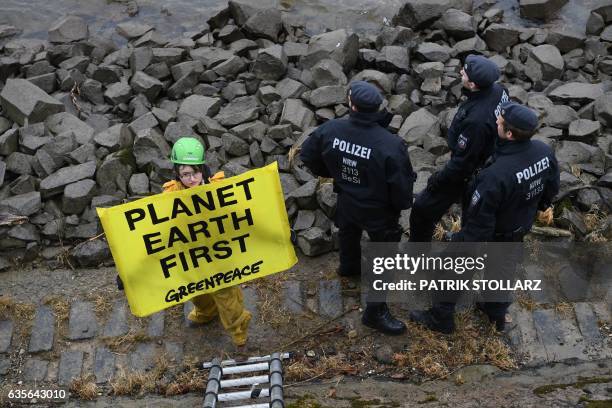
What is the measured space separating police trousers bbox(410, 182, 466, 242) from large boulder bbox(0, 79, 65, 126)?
536 centimetres

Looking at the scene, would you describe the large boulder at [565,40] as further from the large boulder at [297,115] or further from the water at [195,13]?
the large boulder at [297,115]

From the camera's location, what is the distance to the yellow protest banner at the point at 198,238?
5577mm

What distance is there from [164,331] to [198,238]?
4.51 feet

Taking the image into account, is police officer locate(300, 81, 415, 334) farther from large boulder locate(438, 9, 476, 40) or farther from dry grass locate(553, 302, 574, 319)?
large boulder locate(438, 9, 476, 40)

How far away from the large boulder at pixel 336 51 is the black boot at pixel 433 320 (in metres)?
4.96

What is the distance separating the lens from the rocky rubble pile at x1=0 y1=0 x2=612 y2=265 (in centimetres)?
788

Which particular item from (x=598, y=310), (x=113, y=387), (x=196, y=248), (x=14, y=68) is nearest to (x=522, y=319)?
(x=598, y=310)

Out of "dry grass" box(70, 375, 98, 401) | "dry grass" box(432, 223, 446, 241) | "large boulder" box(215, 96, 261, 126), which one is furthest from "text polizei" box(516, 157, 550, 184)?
"large boulder" box(215, 96, 261, 126)

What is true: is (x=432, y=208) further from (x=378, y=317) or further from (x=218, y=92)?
(x=218, y=92)

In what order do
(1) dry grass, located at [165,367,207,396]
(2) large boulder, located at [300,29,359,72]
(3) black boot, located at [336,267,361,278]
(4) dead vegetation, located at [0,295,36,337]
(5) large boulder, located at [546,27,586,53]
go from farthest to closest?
(5) large boulder, located at [546,27,586,53] → (2) large boulder, located at [300,29,359,72] → (3) black boot, located at [336,267,361,278] → (4) dead vegetation, located at [0,295,36,337] → (1) dry grass, located at [165,367,207,396]

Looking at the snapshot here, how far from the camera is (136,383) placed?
6133 mm

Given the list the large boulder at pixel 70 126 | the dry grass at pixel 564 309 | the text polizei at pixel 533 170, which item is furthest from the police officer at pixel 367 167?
the large boulder at pixel 70 126

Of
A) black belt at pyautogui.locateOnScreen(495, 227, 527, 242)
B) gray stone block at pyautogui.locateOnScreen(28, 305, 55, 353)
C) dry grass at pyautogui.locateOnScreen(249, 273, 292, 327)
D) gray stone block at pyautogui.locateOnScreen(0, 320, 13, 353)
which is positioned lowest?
dry grass at pyautogui.locateOnScreen(249, 273, 292, 327)

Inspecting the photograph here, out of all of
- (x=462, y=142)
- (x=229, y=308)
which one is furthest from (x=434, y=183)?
(x=229, y=308)
